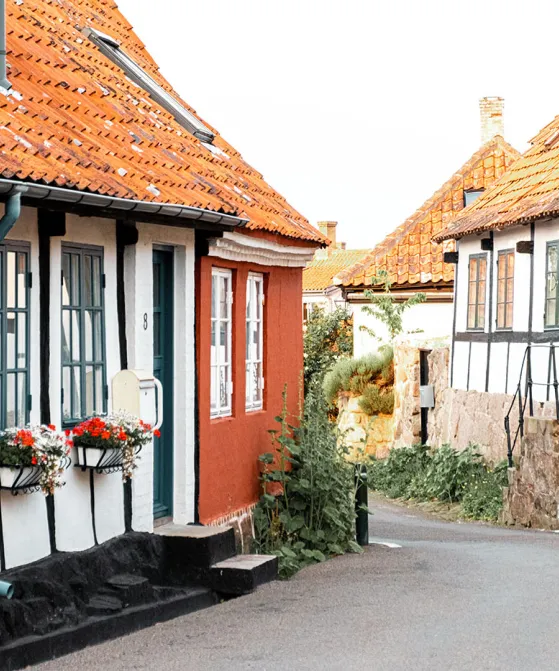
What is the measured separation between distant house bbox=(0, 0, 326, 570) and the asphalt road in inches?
38.2

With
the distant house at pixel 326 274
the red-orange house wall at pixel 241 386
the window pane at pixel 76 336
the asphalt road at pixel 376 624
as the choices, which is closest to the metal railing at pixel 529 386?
the red-orange house wall at pixel 241 386

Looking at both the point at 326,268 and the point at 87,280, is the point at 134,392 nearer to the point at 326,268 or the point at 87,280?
the point at 87,280

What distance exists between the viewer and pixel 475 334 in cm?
2238

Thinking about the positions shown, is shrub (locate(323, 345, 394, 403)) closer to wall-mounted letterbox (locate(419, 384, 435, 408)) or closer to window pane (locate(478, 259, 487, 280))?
wall-mounted letterbox (locate(419, 384, 435, 408))

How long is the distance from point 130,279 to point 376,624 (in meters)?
3.12

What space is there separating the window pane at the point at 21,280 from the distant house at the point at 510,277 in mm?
10350

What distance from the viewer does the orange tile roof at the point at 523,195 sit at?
19.2 metres

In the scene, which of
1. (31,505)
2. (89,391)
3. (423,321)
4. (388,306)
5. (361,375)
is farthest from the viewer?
(423,321)

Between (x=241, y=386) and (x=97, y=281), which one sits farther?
(x=241, y=386)

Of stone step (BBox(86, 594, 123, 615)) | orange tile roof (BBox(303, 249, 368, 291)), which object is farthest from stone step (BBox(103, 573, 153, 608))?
orange tile roof (BBox(303, 249, 368, 291))

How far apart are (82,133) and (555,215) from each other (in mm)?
9774

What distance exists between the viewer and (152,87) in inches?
552

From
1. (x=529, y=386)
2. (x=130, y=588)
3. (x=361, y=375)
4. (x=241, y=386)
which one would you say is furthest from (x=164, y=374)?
(x=361, y=375)

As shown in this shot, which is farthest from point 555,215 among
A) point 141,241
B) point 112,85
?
point 141,241
